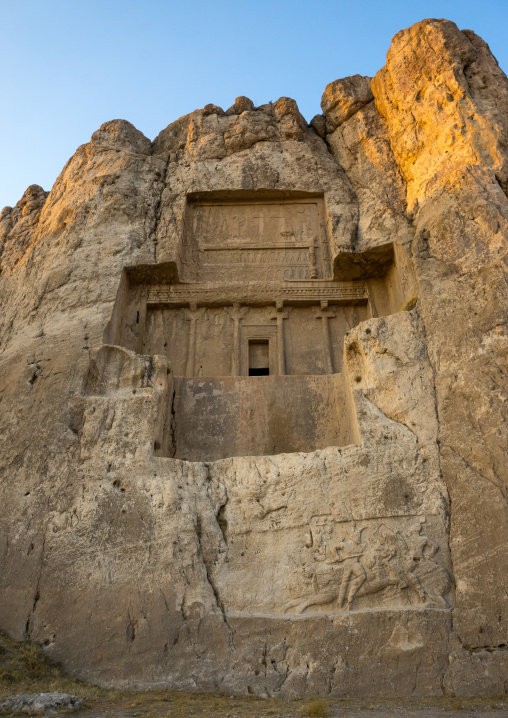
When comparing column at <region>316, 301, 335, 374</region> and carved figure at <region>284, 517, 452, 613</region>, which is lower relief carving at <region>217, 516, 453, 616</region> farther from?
column at <region>316, 301, 335, 374</region>

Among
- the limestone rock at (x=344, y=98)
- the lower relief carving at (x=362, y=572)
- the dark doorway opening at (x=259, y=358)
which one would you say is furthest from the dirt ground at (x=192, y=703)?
the limestone rock at (x=344, y=98)

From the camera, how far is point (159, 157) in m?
14.0

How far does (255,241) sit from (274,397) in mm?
4853

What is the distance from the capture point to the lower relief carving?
693 cm

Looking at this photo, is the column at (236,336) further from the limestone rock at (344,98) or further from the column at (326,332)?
the limestone rock at (344,98)

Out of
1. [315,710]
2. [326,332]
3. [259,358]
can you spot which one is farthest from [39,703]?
[326,332]

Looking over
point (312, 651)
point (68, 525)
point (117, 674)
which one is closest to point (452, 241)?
point (312, 651)

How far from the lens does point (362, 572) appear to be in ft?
23.2

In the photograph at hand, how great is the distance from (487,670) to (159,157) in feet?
42.0

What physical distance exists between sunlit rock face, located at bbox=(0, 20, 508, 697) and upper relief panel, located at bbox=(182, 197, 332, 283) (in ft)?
0.22

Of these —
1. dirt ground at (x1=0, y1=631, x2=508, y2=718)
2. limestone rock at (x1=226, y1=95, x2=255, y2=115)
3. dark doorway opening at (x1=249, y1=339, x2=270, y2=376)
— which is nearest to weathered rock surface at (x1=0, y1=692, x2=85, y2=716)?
dirt ground at (x1=0, y1=631, x2=508, y2=718)

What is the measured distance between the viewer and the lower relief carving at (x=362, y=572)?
22.7 ft

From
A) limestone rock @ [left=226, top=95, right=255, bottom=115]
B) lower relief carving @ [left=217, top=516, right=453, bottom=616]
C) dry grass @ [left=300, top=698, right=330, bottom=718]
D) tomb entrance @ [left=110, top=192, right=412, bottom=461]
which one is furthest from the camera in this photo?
limestone rock @ [left=226, top=95, right=255, bottom=115]

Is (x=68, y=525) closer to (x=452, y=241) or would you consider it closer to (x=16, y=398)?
(x=16, y=398)
